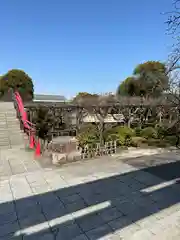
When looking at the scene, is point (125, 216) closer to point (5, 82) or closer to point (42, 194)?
point (42, 194)

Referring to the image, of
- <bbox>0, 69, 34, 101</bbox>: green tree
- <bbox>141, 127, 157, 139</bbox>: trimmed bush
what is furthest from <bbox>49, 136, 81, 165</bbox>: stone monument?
<bbox>0, 69, 34, 101</bbox>: green tree

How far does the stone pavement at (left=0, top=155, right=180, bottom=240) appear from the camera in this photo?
8.49ft

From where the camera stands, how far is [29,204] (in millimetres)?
3309

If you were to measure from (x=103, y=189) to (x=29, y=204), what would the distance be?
4.95ft

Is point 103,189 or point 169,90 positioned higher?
point 169,90

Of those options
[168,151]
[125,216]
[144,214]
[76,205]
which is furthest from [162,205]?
[168,151]

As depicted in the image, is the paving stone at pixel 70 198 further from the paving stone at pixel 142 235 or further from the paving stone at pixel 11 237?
the paving stone at pixel 142 235

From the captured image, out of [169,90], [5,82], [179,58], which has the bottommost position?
[169,90]

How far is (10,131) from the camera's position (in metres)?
8.77

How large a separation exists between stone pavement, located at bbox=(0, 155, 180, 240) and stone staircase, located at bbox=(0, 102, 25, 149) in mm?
3548

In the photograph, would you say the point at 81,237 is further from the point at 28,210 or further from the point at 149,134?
the point at 149,134

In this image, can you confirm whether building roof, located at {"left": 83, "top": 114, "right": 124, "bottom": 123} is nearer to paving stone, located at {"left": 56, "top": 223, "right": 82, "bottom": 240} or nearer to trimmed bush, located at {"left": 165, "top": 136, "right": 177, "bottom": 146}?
trimmed bush, located at {"left": 165, "top": 136, "right": 177, "bottom": 146}

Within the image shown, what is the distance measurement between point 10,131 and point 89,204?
673 cm

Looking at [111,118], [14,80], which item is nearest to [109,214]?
Answer: [111,118]
